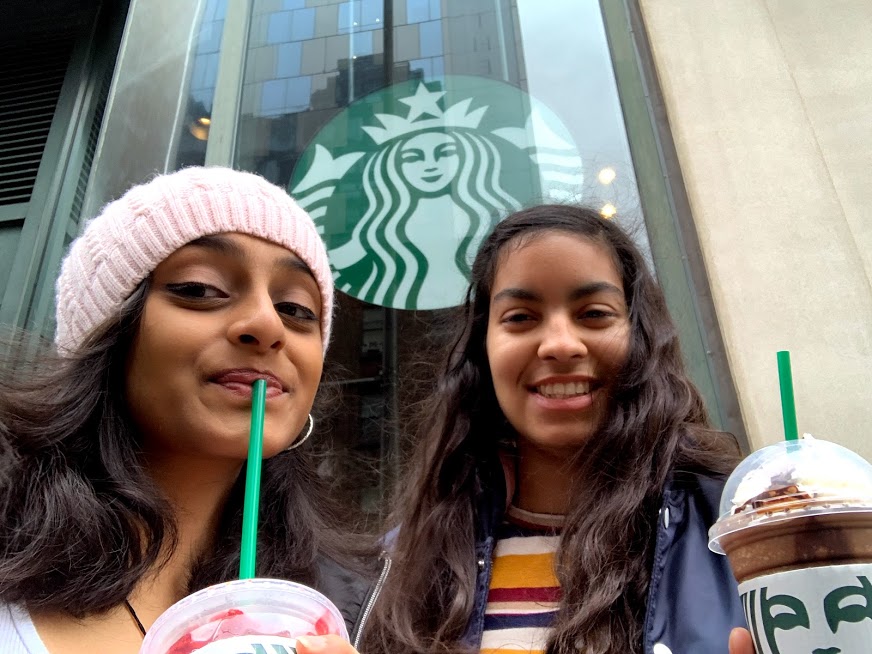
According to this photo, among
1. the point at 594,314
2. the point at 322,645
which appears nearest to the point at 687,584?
the point at 594,314

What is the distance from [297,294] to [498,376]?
0.54 m

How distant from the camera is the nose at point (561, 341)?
1.72m

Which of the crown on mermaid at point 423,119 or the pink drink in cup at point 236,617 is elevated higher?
the crown on mermaid at point 423,119

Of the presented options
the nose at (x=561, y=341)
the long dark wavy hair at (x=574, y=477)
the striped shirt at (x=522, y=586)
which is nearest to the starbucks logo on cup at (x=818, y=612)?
the long dark wavy hair at (x=574, y=477)

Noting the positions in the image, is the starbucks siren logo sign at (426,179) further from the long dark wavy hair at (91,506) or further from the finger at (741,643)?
the finger at (741,643)

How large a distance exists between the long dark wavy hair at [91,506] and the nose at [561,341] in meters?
0.76

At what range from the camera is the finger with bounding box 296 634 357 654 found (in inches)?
34.1

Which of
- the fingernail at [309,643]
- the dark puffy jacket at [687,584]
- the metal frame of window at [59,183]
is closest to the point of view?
the fingernail at [309,643]

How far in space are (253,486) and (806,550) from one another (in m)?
0.83

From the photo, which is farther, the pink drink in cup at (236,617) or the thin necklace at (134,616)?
the thin necklace at (134,616)

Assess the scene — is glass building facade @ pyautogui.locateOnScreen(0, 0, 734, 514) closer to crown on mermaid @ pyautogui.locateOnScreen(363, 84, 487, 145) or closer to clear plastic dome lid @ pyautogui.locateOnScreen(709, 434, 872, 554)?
crown on mermaid @ pyautogui.locateOnScreen(363, 84, 487, 145)

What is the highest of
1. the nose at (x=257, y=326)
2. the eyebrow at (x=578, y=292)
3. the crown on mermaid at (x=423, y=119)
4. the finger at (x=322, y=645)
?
the crown on mermaid at (x=423, y=119)

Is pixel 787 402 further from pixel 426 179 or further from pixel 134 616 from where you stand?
pixel 426 179

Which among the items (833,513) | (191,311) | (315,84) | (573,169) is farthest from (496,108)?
(833,513)
